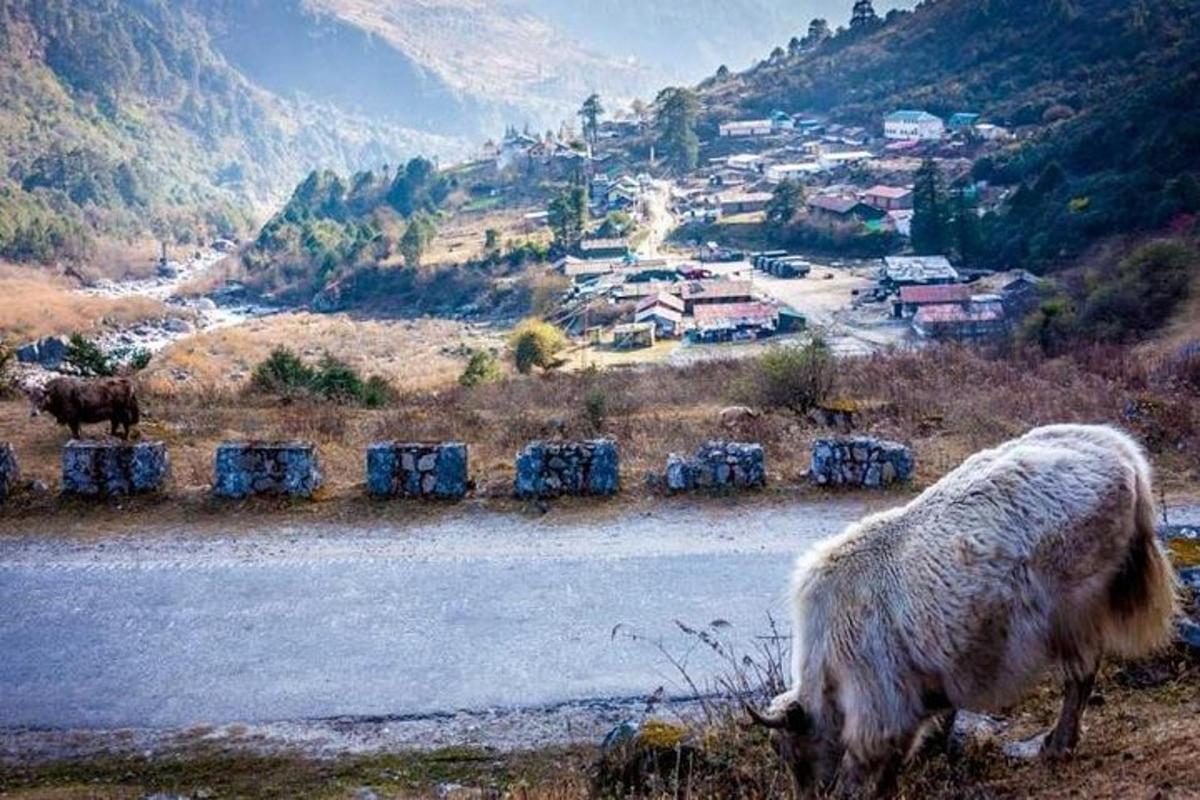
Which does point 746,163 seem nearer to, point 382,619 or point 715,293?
point 715,293

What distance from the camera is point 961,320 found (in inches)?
1907

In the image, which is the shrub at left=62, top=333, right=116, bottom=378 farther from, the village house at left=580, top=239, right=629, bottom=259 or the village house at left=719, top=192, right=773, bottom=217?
the village house at left=719, top=192, right=773, bottom=217

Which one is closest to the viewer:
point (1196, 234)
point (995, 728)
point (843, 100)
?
point (995, 728)

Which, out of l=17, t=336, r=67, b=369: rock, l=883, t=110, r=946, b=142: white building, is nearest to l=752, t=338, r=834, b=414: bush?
l=17, t=336, r=67, b=369: rock

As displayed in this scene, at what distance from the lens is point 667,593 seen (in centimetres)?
995

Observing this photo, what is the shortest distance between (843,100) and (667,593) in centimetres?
12032

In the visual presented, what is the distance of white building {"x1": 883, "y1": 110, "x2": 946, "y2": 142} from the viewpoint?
9624 cm

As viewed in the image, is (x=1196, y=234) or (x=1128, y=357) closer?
(x=1128, y=357)

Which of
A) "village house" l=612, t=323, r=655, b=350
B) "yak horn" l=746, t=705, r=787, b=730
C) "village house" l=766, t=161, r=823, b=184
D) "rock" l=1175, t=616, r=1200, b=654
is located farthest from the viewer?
"village house" l=766, t=161, r=823, b=184

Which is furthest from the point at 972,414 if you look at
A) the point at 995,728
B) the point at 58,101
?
the point at 58,101

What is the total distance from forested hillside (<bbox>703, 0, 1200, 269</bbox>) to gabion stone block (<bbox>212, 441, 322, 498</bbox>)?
5383 centimetres

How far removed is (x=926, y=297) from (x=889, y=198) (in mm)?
26353

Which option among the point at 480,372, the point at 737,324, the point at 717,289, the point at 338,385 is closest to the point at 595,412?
the point at 338,385

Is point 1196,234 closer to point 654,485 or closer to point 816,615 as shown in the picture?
point 654,485
